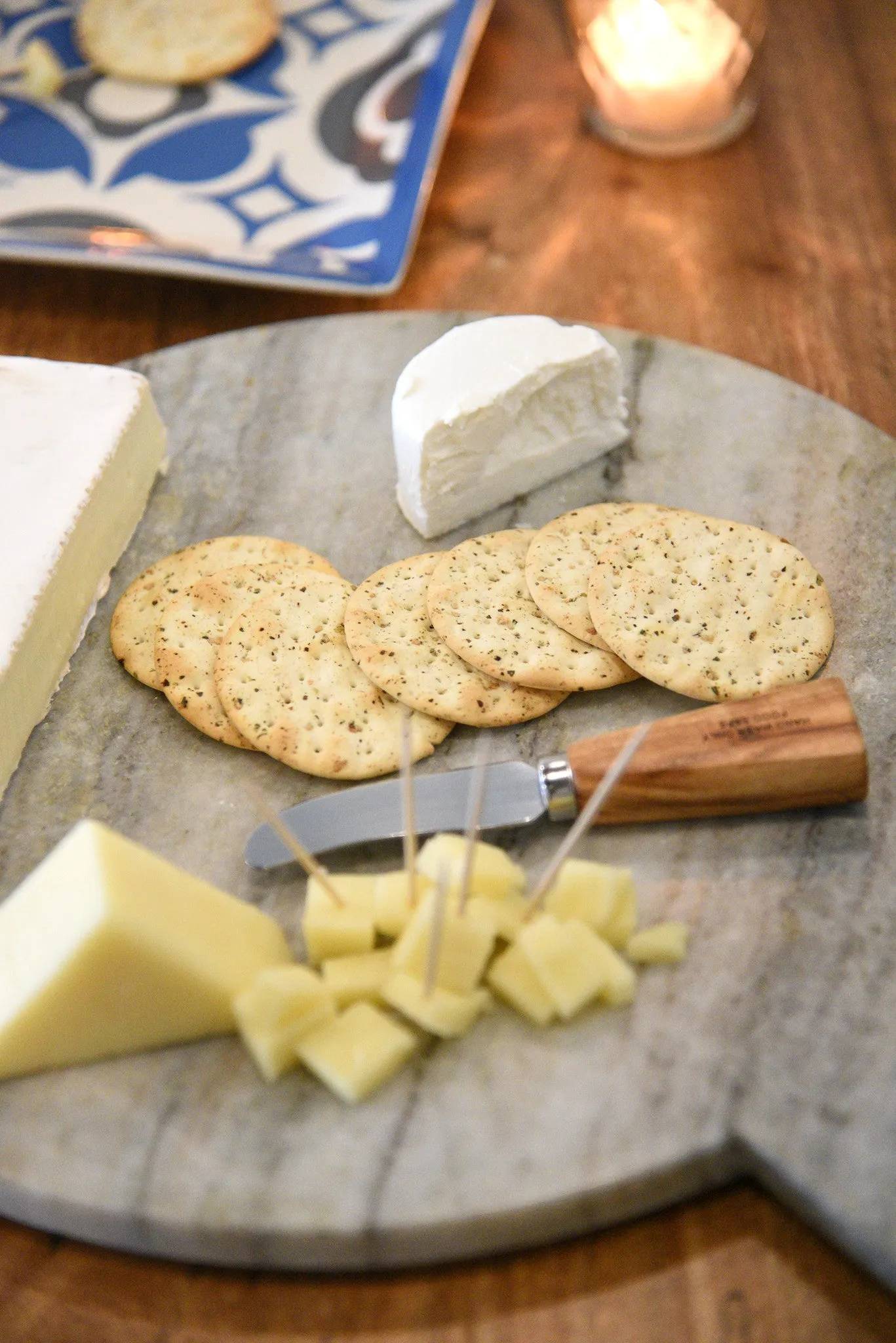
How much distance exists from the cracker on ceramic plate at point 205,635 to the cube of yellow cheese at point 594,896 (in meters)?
0.50

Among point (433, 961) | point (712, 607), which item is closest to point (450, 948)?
point (433, 961)

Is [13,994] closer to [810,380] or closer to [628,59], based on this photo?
[810,380]

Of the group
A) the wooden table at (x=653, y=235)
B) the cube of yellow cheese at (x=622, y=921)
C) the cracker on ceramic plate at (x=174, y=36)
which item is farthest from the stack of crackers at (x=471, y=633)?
the cracker on ceramic plate at (x=174, y=36)

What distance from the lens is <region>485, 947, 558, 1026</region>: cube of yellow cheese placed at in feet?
4.47

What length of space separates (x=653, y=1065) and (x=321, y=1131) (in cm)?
36

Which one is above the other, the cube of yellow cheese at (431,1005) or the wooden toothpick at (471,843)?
the wooden toothpick at (471,843)

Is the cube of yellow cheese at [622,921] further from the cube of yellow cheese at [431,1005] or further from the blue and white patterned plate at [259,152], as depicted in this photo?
the blue and white patterned plate at [259,152]

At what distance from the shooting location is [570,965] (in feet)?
4.45

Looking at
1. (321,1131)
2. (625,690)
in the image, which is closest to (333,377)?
(625,690)

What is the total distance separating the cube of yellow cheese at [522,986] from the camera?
1.36 metres

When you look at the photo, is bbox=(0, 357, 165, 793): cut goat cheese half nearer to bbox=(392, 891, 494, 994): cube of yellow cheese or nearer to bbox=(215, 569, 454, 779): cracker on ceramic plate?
bbox=(215, 569, 454, 779): cracker on ceramic plate

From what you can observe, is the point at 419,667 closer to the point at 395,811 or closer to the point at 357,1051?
the point at 395,811

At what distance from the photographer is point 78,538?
1802 millimetres

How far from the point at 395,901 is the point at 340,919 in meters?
0.06
